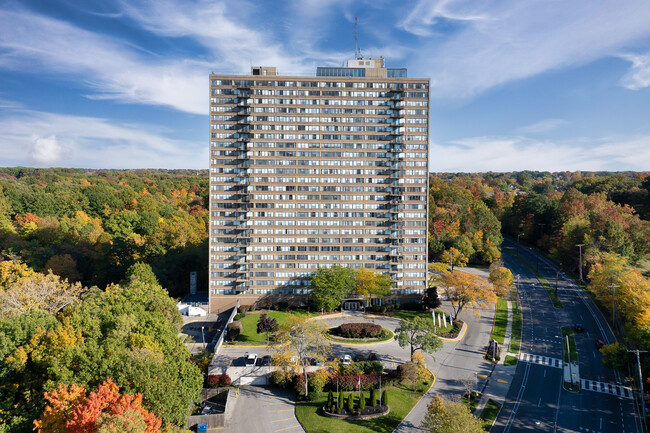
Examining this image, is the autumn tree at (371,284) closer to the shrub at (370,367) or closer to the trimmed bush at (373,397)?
the shrub at (370,367)

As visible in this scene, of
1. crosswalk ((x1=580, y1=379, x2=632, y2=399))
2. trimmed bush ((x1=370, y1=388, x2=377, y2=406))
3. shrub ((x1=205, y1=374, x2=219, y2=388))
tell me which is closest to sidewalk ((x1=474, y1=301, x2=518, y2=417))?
crosswalk ((x1=580, y1=379, x2=632, y2=399))

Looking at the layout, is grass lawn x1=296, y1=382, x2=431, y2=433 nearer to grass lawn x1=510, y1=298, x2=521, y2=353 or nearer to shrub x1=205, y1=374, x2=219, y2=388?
shrub x1=205, y1=374, x2=219, y2=388

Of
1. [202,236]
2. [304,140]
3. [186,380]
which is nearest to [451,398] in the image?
[186,380]

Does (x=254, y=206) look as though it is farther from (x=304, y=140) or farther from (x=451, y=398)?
(x=451, y=398)

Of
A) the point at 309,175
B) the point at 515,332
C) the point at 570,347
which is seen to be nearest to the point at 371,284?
the point at 309,175

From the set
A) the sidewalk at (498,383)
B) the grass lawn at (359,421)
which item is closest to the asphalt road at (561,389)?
the sidewalk at (498,383)
